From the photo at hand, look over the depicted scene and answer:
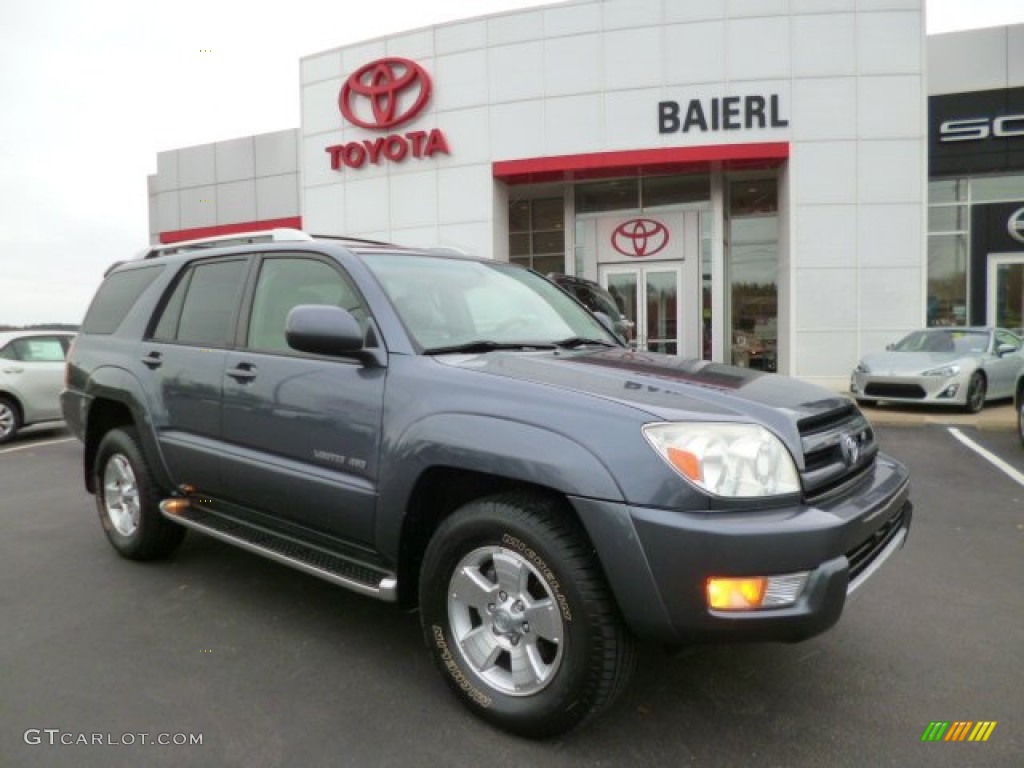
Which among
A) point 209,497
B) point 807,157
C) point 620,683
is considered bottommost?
point 620,683

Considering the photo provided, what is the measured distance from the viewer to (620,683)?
7.52ft

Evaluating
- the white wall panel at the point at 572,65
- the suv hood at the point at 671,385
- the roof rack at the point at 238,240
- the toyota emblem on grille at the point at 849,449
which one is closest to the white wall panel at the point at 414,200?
the white wall panel at the point at 572,65

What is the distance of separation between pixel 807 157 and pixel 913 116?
2095 millimetres

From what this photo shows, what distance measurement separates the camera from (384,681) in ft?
9.39

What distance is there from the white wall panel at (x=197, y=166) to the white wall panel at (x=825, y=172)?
17.7 metres

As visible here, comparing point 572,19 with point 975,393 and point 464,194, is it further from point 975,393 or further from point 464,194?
point 975,393

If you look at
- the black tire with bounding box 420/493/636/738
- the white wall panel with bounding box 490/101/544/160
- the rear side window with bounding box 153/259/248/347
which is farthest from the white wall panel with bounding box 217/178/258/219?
the black tire with bounding box 420/493/636/738

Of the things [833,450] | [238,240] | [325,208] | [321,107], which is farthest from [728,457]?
[321,107]

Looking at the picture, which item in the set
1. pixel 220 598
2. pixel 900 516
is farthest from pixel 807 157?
pixel 220 598

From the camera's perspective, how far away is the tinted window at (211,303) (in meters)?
3.69

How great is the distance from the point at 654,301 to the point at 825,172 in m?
4.46

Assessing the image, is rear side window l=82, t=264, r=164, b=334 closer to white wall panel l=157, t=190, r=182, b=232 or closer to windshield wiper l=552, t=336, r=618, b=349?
windshield wiper l=552, t=336, r=618, b=349

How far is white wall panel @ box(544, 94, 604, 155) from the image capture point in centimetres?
1496

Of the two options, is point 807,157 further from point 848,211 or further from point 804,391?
point 804,391
